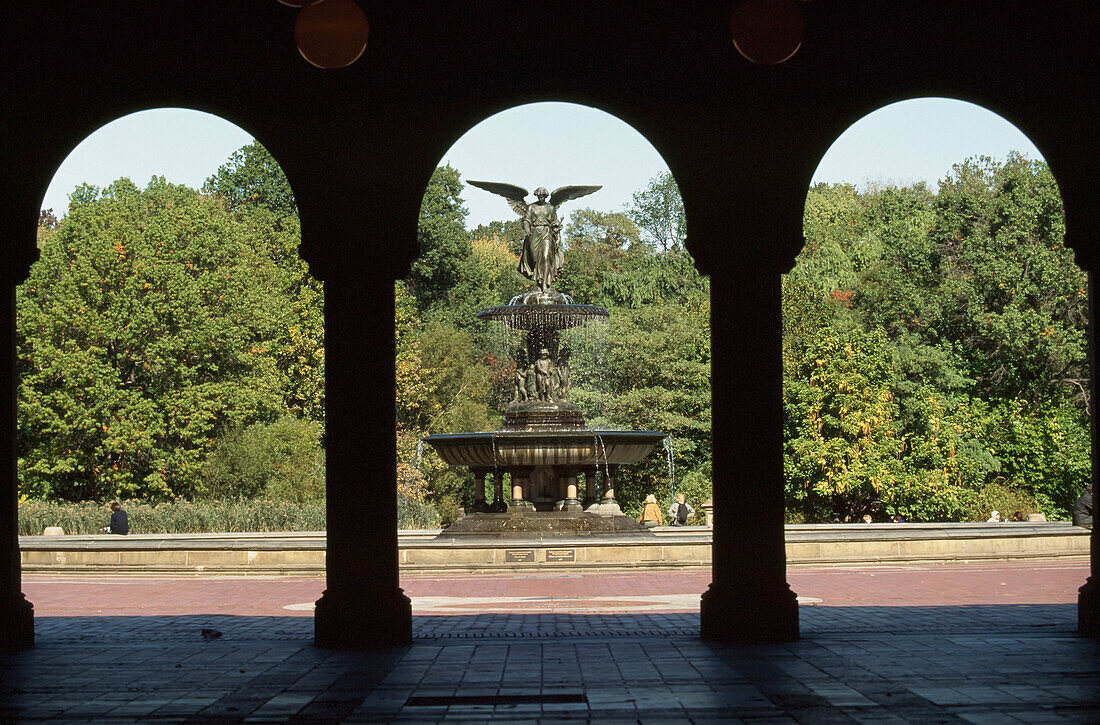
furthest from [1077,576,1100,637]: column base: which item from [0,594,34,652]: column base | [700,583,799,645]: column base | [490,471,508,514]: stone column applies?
[490,471,508,514]: stone column

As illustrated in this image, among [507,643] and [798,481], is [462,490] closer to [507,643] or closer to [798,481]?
[798,481]

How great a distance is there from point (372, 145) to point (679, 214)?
44485 millimetres

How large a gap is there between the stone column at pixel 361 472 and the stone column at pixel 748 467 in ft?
7.78

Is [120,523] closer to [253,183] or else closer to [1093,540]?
[1093,540]

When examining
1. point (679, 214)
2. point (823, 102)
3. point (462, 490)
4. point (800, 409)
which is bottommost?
point (462, 490)

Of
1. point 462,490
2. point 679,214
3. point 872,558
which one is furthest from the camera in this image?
point 679,214

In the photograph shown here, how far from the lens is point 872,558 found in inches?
701

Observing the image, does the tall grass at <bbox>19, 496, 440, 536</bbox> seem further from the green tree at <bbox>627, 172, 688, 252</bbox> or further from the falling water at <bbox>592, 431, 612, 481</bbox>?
the green tree at <bbox>627, 172, 688, 252</bbox>

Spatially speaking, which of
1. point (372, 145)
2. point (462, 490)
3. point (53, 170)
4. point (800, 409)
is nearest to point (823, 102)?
point (372, 145)

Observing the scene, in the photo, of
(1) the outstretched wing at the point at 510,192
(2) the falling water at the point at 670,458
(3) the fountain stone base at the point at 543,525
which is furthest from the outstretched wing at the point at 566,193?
(3) the fountain stone base at the point at 543,525

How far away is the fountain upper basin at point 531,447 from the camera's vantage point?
20.4 meters

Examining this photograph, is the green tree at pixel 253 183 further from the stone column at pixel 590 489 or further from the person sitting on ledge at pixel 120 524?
the stone column at pixel 590 489

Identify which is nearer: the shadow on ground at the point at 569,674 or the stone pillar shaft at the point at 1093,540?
the shadow on ground at the point at 569,674

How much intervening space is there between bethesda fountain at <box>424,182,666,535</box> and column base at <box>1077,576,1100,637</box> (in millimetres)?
11114
